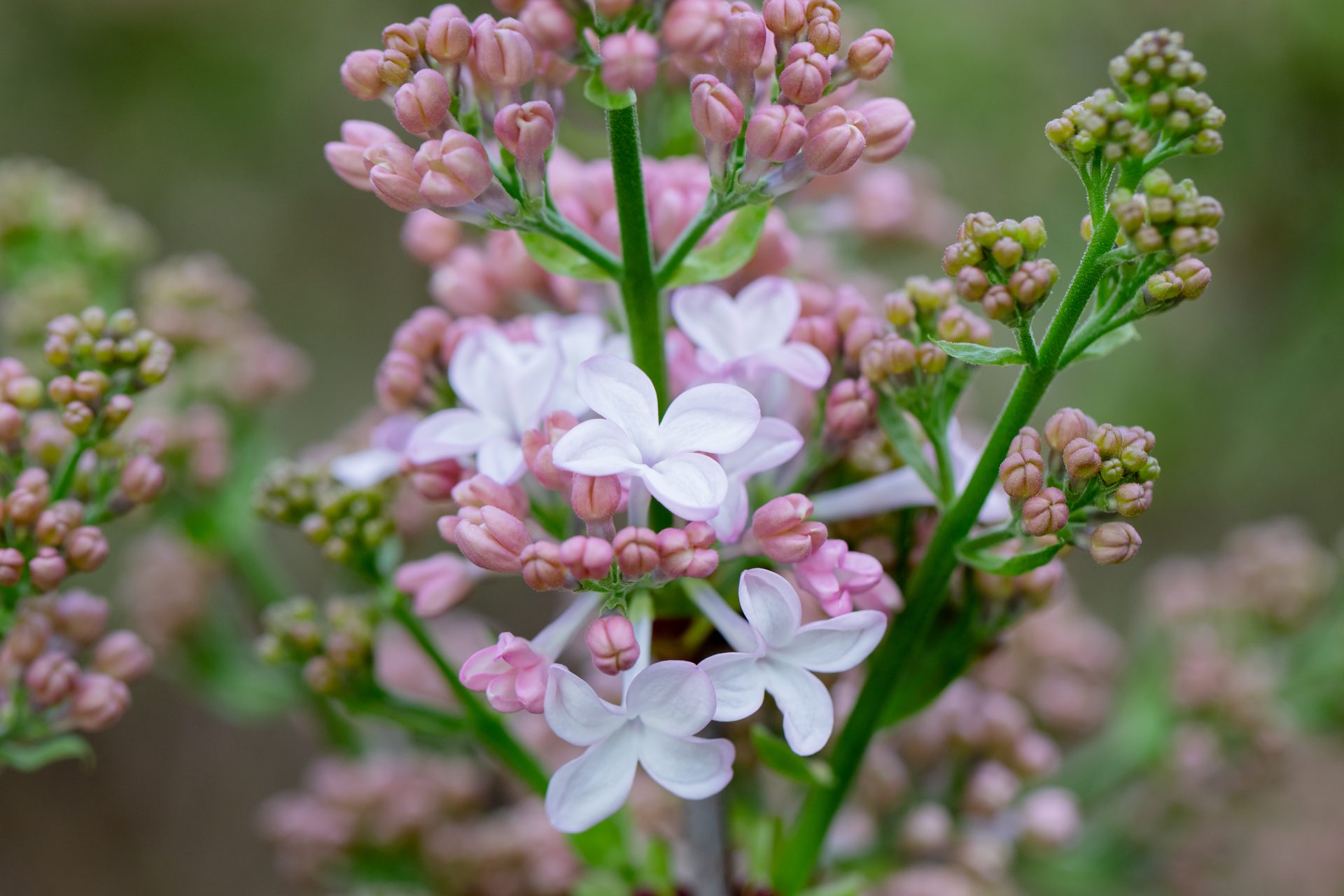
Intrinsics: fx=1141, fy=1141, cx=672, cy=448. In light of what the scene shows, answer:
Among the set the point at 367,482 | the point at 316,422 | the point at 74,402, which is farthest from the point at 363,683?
the point at 316,422

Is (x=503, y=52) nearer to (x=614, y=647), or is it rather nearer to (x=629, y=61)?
(x=629, y=61)

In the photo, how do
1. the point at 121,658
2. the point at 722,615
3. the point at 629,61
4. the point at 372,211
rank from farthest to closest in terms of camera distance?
the point at 372,211 → the point at 121,658 → the point at 722,615 → the point at 629,61

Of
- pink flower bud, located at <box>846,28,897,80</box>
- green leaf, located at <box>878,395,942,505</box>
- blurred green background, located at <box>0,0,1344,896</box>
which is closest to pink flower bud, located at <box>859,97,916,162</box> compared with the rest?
pink flower bud, located at <box>846,28,897,80</box>

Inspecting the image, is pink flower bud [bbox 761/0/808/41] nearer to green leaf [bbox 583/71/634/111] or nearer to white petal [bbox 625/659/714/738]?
green leaf [bbox 583/71/634/111]

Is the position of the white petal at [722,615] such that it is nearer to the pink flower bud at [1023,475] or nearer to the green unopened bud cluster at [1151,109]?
the pink flower bud at [1023,475]

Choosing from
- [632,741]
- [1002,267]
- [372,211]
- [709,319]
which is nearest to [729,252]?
[709,319]

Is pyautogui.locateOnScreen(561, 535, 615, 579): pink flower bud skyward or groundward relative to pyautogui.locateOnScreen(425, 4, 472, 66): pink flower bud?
groundward
